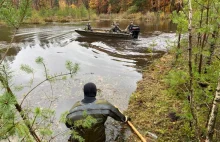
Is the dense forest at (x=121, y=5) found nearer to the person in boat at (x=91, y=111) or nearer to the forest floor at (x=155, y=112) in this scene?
the forest floor at (x=155, y=112)

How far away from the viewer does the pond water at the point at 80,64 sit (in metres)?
8.05

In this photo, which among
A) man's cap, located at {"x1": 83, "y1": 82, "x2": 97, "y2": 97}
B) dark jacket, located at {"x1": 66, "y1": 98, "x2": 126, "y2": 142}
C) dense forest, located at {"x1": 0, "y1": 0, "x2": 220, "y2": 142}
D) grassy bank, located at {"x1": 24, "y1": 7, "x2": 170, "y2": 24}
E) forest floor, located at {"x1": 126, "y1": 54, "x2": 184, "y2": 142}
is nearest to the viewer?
dense forest, located at {"x1": 0, "y1": 0, "x2": 220, "y2": 142}

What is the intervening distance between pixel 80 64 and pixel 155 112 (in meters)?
6.22

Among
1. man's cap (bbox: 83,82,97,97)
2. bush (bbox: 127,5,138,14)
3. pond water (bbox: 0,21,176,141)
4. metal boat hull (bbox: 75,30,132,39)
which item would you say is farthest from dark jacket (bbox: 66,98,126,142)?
bush (bbox: 127,5,138,14)

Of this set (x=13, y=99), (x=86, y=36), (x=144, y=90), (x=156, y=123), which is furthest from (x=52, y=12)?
(x=13, y=99)

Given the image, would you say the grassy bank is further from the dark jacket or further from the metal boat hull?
the dark jacket

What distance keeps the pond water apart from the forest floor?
0.55 m

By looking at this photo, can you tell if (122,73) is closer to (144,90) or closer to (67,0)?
(144,90)

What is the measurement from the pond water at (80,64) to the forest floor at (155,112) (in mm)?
548

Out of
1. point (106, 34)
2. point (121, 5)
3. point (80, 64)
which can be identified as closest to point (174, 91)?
point (80, 64)

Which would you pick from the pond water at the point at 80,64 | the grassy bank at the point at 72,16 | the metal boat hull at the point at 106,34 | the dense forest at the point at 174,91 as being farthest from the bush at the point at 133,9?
the dense forest at the point at 174,91

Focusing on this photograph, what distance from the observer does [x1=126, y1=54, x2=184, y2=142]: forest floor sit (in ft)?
17.4

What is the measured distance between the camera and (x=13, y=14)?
202cm

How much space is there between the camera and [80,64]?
11.5 m
